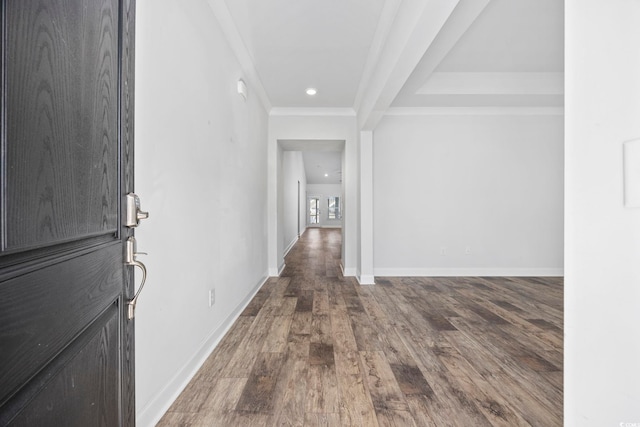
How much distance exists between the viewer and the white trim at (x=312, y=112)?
13.9ft

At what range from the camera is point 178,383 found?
5.02 ft

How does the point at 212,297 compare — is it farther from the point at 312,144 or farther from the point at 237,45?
the point at 312,144

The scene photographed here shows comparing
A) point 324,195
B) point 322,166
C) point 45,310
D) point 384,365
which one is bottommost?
point 384,365

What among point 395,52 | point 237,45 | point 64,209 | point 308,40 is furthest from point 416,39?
point 64,209

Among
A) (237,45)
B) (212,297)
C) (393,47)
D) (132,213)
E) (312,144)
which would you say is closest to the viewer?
(132,213)

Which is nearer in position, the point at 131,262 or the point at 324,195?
the point at 131,262

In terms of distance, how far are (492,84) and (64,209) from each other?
14.3 ft

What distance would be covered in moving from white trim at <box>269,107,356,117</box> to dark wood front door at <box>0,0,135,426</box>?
3.61 metres

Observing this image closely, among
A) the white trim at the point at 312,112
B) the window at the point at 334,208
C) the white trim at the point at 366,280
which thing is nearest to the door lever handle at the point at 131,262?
the white trim at the point at 366,280
